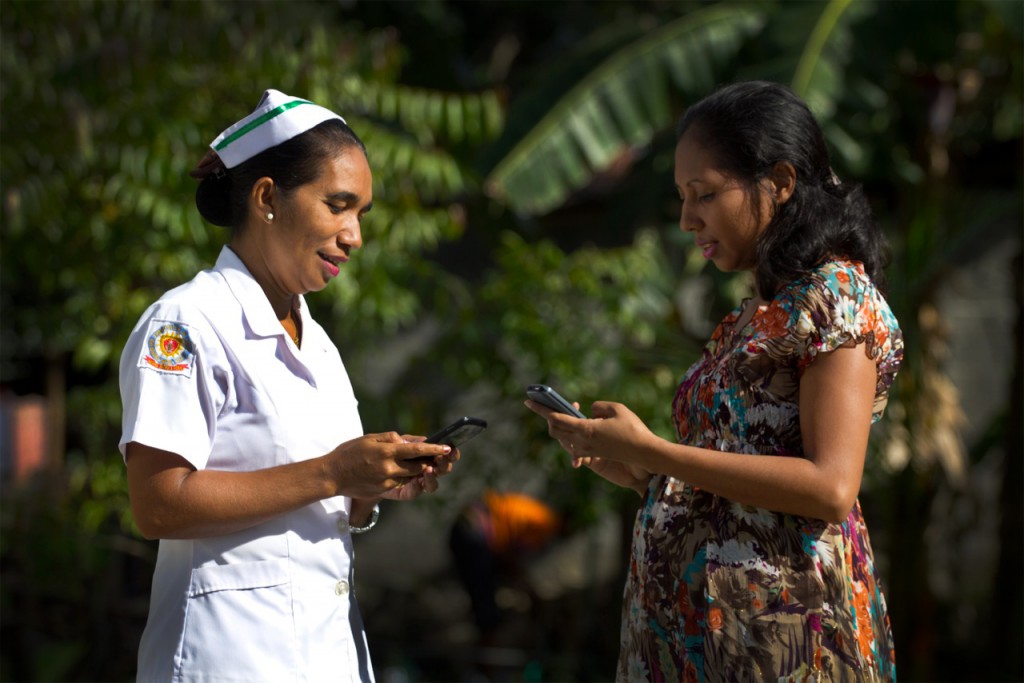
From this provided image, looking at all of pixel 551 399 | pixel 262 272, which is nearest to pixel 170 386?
pixel 262 272

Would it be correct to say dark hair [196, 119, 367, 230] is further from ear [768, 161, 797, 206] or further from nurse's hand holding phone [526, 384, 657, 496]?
ear [768, 161, 797, 206]

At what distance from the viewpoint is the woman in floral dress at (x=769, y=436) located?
1.90 meters

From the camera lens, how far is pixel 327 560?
207cm

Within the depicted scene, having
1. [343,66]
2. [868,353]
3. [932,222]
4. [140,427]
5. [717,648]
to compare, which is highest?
[343,66]

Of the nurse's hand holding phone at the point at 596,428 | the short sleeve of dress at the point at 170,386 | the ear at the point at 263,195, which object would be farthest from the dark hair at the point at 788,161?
the short sleeve of dress at the point at 170,386

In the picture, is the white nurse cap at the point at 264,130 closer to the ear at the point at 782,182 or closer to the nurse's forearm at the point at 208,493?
the nurse's forearm at the point at 208,493

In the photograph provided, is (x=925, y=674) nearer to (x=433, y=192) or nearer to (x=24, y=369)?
(x=433, y=192)

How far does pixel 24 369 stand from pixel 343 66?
5.22m

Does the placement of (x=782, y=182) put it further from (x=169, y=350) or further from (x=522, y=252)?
(x=522, y=252)

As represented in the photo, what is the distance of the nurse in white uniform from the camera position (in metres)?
1.89

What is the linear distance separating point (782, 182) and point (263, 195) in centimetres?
100

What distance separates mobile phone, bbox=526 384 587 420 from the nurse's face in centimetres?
48

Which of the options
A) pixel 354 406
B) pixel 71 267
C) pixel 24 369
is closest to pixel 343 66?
pixel 71 267

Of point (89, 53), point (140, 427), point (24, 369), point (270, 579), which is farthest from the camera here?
point (24, 369)
